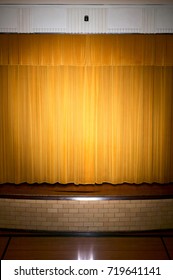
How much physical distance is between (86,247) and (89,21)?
347 centimetres

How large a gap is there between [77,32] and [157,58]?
1348 mm

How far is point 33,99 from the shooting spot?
Result: 246 inches

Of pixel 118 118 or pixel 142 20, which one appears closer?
pixel 142 20

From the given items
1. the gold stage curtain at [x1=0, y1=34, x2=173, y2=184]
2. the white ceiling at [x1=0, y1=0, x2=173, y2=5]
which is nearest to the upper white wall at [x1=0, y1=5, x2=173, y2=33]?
the white ceiling at [x1=0, y1=0, x2=173, y2=5]

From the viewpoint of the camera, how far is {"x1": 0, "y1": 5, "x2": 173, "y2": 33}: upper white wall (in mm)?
5801

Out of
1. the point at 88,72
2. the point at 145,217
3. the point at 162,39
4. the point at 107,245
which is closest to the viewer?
the point at 107,245

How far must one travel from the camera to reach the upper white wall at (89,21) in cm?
580

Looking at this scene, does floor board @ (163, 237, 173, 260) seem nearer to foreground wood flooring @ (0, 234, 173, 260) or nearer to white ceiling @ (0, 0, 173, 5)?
foreground wood flooring @ (0, 234, 173, 260)

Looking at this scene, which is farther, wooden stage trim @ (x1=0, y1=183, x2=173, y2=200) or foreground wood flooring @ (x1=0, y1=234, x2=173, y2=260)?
wooden stage trim @ (x1=0, y1=183, x2=173, y2=200)

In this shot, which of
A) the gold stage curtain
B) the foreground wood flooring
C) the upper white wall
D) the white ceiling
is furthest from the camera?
the gold stage curtain

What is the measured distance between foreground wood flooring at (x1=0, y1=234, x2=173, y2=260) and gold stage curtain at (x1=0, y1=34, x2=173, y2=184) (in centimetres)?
160

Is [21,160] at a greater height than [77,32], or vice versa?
[77,32]

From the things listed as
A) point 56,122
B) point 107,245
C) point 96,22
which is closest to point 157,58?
point 96,22
